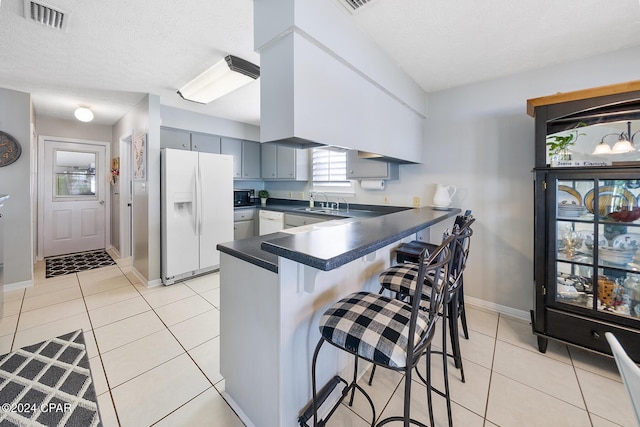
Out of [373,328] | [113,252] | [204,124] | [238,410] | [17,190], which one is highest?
[204,124]

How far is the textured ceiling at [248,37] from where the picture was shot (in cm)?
161

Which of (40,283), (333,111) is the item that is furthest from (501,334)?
(40,283)

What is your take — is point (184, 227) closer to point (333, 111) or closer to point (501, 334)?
point (333, 111)

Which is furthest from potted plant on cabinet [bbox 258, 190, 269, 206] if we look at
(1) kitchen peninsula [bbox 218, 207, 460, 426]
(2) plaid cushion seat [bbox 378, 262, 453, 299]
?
(2) plaid cushion seat [bbox 378, 262, 453, 299]

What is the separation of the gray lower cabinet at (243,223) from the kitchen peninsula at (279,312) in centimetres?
283

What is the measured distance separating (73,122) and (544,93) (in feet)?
21.2

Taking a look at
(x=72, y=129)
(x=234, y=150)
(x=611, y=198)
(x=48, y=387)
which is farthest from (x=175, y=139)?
(x=611, y=198)

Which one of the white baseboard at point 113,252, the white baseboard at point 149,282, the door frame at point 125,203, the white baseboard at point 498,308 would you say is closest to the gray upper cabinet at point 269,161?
the door frame at point 125,203

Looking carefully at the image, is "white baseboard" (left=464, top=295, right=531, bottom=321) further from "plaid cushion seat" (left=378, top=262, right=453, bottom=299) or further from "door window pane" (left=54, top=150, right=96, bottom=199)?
"door window pane" (left=54, top=150, right=96, bottom=199)

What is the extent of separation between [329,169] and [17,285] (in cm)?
411

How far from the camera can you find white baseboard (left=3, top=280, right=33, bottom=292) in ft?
9.77

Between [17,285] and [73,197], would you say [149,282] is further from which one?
[73,197]

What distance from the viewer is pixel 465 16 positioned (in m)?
1.65

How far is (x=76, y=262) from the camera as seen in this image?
4.07 metres
